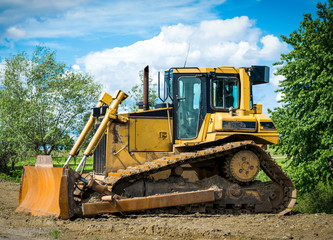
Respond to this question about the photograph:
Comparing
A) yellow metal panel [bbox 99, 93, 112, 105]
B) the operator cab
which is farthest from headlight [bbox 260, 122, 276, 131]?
yellow metal panel [bbox 99, 93, 112, 105]

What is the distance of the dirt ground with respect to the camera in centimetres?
827

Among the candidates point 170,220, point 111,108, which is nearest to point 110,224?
point 170,220

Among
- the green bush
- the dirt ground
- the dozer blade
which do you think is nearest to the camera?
the dirt ground

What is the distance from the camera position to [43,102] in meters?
31.1

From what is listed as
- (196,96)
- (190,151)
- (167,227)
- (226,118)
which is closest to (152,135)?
(190,151)

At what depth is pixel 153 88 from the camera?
3375 cm

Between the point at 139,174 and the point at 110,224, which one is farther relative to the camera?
the point at 139,174

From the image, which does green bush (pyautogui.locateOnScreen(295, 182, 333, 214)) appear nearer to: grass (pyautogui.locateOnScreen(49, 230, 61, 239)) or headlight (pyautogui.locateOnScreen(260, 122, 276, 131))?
headlight (pyautogui.locateOnScreen(260, 122, 276, 131))

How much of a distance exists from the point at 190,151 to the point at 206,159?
0.60 metres

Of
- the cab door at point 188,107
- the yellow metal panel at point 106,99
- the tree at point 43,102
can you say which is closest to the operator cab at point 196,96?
the cab door at point 188,107

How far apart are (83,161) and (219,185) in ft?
11.1

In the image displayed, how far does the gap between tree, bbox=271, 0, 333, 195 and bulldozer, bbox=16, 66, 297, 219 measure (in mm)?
7845

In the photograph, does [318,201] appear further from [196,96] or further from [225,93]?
[196,96]

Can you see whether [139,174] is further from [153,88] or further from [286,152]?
[153,88]
